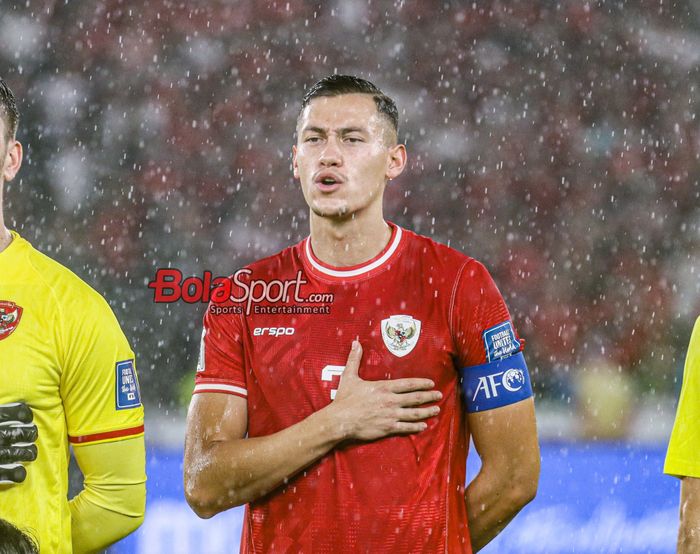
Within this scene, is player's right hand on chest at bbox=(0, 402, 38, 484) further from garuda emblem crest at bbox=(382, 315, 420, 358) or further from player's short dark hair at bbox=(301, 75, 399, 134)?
player's short dark hair at bbox=(301, 75, 399, 134)

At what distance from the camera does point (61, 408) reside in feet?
8.23

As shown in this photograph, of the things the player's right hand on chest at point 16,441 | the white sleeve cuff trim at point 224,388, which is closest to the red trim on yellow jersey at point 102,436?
the player's right hand on chest at point 16,441

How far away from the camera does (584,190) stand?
29.5 ft

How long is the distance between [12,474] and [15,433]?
0.30 ft

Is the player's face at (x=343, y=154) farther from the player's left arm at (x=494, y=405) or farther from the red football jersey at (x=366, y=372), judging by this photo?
the player's left arm at (x=494, y=405)

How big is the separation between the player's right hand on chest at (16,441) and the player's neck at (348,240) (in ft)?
2.78

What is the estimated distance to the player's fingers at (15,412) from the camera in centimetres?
243

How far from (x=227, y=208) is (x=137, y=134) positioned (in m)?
1.00

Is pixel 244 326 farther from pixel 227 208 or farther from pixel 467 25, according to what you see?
pixel 467 25

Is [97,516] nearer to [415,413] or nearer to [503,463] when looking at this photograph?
[415,413]

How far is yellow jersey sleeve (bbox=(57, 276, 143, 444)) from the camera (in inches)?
99.0

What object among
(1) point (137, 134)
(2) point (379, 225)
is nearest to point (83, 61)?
(1) point (137, 134)

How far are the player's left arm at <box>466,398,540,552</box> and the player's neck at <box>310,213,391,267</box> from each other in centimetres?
50

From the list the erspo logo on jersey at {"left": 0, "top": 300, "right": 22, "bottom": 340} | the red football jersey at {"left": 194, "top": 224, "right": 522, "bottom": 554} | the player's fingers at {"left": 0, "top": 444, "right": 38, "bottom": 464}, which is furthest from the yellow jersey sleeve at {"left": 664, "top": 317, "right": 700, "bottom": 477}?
the erspo logo on jersey at {"left": 0, "top": 300, "right": 22, "bottom": 340}
